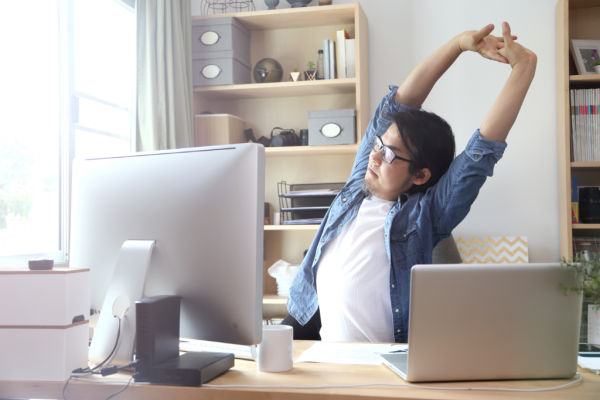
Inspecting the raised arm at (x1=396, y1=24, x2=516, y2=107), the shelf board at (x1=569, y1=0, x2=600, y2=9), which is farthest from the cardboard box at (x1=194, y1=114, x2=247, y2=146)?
the shelf board at (x1=569, y1=0, x2=600, y2=9)

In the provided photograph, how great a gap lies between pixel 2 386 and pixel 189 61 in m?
2.30

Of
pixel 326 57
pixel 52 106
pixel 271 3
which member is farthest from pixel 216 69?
pixel 52 106

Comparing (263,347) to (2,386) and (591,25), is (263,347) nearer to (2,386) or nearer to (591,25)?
(2,386)

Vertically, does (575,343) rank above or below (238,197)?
below

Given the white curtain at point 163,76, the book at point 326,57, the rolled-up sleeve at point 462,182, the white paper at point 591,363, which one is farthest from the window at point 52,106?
the white paper at point 591,363

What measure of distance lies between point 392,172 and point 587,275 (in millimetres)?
878

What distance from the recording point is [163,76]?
2.89m

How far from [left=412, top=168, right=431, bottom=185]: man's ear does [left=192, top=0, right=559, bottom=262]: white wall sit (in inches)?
55.8

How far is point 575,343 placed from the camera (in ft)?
3.45

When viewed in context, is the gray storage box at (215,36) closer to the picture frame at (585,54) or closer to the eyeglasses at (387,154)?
the eyeglasses at (387,154)

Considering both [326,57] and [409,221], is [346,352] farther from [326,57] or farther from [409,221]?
[326,57]

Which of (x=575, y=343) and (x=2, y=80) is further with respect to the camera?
(x=2, y=80)

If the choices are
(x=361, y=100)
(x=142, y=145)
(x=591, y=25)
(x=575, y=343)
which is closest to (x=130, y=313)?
(x=575, y=343)

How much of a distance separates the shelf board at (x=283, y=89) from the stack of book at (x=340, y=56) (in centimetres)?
7
